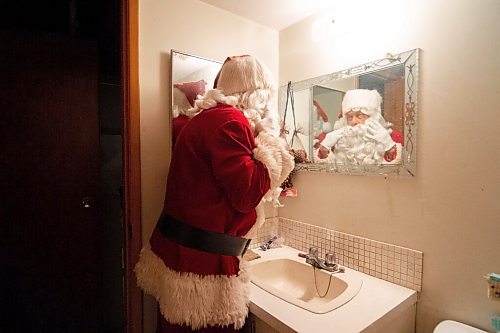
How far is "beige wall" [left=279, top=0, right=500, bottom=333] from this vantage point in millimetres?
883

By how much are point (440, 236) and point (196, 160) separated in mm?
921

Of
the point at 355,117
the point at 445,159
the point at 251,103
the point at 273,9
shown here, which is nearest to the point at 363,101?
the point at 355,117

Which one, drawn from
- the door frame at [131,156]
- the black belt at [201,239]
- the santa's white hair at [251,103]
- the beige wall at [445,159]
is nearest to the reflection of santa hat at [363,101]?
the beige wall at [445,159]

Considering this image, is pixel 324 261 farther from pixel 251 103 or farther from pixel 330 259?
pixel 251 103

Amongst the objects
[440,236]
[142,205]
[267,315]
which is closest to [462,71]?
[440,236]

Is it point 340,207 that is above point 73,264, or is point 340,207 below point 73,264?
above

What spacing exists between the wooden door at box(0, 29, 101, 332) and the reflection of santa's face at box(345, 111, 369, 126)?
1.43 metres

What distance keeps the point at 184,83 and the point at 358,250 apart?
3.59 feet

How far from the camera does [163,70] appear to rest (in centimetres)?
122

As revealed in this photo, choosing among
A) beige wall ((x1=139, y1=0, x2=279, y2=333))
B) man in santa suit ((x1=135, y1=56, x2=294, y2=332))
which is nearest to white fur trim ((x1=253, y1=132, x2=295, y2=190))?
man in santa suit ((x1=135, y1=56, x2=294, y2=332))

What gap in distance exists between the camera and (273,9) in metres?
1.38

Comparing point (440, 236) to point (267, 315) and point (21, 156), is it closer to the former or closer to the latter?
point (267, 315)

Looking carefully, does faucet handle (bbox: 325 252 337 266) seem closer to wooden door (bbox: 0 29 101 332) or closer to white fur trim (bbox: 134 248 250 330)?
white fur trim (bbox: 134 248 250 330)

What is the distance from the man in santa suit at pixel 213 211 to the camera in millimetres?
890
